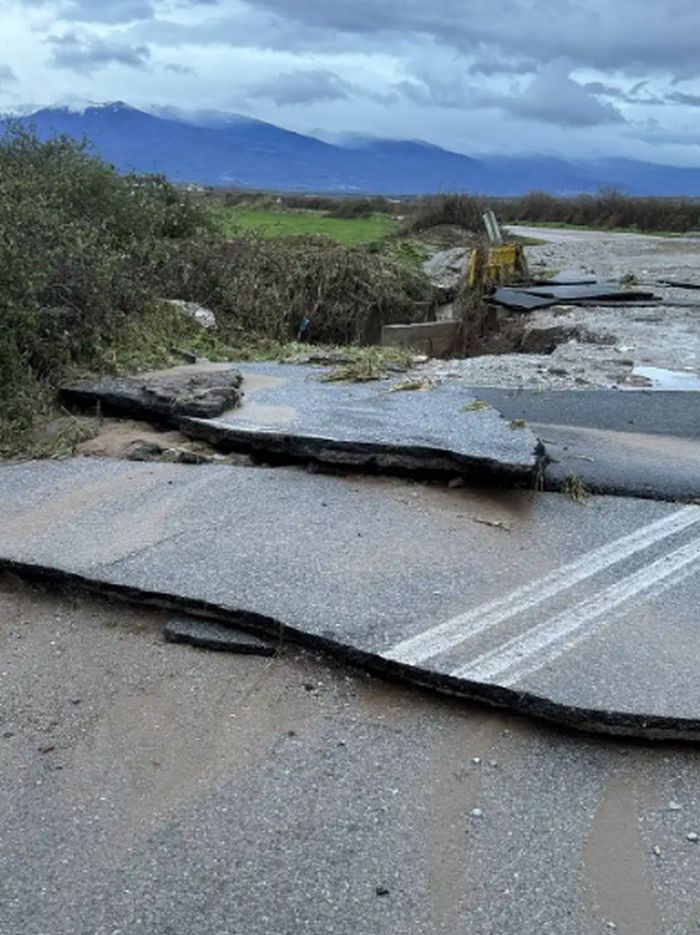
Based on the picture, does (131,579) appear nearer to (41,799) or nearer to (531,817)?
(41,799)

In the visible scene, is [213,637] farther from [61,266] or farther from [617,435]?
[61,266]

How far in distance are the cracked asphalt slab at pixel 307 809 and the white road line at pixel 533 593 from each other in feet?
0.55

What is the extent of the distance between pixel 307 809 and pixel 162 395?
3.82 metres

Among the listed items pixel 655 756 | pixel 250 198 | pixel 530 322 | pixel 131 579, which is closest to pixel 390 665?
pixel 655 756

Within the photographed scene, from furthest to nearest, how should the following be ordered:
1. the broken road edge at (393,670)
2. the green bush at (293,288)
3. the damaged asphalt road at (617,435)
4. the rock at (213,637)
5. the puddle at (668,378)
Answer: the green bush at (293,288)
the puddle at (668,378)
the damaged asphalt road at (617,435)
the rock at (213,637)
the broken road edge at (393,670)

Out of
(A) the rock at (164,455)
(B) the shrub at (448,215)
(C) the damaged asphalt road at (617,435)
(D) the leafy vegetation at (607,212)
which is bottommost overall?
(A) the rock at (164,455)

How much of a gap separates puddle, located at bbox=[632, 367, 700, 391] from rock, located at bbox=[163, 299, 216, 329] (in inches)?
167

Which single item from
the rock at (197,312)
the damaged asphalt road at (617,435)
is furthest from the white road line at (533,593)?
the rock at (197,312)

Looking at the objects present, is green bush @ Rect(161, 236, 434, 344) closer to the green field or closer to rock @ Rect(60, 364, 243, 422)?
the green field

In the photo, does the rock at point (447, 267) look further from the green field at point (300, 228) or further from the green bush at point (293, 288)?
the green bush at point (293, 288)

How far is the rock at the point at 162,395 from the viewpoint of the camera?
20.9ft

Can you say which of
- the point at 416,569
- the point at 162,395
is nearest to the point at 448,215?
the point at 162,395

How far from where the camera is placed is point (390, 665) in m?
3.75

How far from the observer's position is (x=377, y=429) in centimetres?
584
